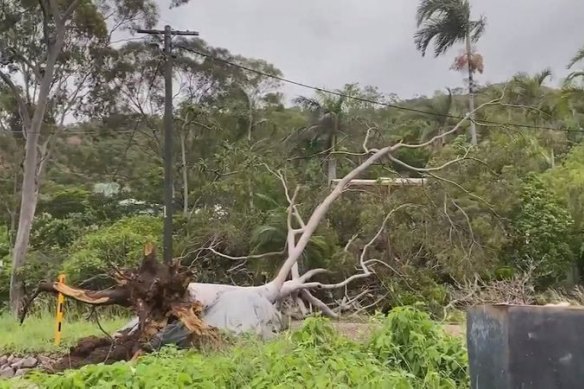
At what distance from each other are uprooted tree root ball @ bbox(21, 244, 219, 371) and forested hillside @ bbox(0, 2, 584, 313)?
16.0 ft

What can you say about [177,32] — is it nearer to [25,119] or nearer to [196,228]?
[196,228]

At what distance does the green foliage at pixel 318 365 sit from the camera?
4.70 metres

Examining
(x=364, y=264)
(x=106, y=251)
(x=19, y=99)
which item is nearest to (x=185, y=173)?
(x=19, y=99)

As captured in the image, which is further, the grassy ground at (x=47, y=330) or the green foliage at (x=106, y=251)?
the green foliage at (x=106, y=251)

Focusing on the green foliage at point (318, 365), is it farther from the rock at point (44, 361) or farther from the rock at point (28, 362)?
the rock at point (28, 362)

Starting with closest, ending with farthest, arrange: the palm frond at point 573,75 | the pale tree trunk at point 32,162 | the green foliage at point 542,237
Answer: the green foliage at point 542,237, the pale tree trunk at point 32,162, the palm frond at point 573,75

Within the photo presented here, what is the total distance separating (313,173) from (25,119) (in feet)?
25.7

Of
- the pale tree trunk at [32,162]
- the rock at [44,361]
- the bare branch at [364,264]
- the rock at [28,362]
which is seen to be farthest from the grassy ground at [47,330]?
the pale tree trunk at [32,162]

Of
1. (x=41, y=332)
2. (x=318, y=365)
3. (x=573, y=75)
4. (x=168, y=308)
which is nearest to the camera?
(x=318, y=365)

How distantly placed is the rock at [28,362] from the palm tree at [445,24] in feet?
60.7

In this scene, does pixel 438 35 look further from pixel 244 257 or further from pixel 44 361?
pixel 44 361

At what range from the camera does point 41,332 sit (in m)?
11.5

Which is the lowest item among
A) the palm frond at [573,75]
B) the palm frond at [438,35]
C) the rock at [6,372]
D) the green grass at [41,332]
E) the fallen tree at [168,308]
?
the rock at [6,372]

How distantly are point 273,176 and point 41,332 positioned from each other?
8292 millimetres
